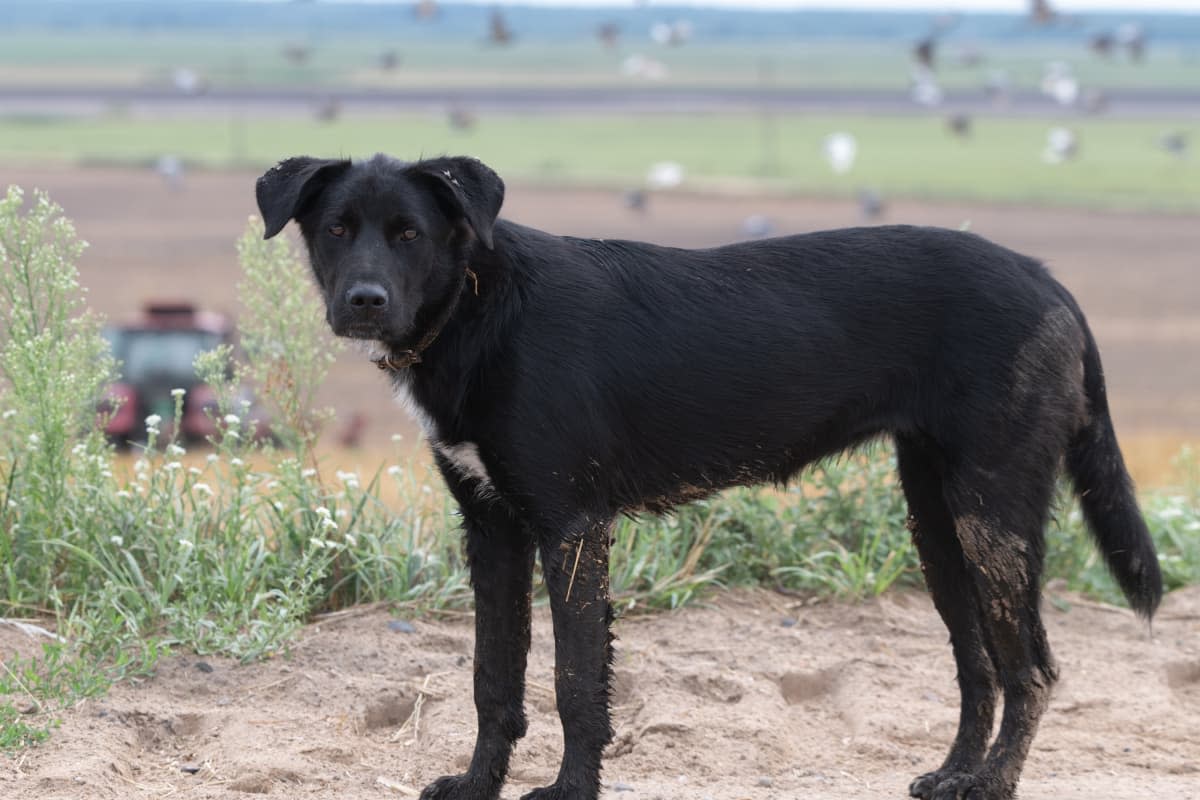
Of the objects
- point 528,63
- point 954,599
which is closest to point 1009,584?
point 954,599

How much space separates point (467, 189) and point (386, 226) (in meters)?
0.24

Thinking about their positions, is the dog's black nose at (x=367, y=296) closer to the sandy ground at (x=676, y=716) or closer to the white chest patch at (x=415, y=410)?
the white chest patch at (x=415, y=410)

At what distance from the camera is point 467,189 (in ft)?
13.9

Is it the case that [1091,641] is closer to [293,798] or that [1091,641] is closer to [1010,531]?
[1010,531]

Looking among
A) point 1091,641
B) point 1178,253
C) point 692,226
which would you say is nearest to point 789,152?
point 692,226

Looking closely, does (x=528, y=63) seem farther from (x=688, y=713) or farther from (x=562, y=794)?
(x=562, y=794)

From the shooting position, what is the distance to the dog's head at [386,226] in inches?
163

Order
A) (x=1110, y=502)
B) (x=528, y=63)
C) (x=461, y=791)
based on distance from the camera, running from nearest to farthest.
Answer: (x=461, y=791) < (x=1110, y=502) < (x=528, y=63)

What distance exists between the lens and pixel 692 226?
85.5 feet

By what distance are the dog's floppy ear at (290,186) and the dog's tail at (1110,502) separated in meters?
2.33

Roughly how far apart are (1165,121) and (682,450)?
47264 mm

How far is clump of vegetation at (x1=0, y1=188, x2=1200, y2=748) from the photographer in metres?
5.41

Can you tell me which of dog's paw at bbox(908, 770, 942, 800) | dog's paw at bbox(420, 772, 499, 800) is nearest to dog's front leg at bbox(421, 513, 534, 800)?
dog's paw at bbox(420, 772, 499, 800)

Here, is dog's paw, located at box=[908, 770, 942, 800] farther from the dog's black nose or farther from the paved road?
the paved road
